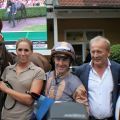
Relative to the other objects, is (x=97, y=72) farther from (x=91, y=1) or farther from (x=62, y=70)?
(x=91, y=1)

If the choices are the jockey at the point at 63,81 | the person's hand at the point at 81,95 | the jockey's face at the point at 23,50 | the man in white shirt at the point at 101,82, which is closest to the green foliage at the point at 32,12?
the man in white shirt at the point at 101,82

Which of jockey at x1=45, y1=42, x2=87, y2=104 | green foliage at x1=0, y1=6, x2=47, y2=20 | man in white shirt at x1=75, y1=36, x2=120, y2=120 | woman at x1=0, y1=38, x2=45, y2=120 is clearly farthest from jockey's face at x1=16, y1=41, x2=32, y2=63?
green foliage at x1=0, y1=6, x2=47, y2=20

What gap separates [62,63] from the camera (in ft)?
12.6

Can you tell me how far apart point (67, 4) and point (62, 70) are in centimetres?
1311

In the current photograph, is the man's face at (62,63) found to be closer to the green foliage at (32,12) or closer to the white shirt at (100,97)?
the white shirt at (100,97)

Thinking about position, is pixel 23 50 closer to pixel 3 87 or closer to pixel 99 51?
pixel 3 87

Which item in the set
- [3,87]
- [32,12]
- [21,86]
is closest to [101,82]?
[21,86]

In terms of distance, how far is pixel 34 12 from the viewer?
18.7 m

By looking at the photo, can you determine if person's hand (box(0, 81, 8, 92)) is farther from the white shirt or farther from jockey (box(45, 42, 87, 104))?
the white shirt

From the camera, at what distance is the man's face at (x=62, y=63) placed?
3.85 meters

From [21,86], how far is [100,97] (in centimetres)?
74

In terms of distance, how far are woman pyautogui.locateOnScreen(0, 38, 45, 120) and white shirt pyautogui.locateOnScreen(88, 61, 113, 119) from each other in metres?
0.50

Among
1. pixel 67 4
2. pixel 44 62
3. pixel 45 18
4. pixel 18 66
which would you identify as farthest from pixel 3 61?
pixel 45 18

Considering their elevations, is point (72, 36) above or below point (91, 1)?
below
